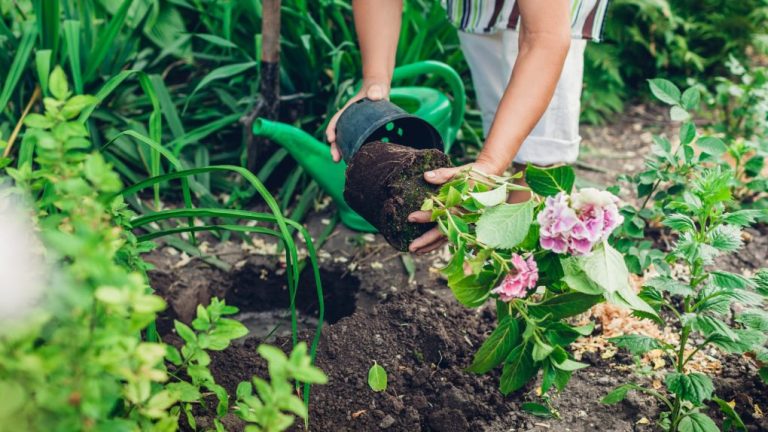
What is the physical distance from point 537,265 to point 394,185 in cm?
37

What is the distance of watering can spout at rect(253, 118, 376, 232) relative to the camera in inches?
77.8

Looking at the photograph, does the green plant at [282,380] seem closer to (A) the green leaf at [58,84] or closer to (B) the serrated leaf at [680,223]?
(A) the green leaf at [58,84]

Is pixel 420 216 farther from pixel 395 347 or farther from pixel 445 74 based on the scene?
pixel 445 74

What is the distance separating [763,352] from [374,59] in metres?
1.17

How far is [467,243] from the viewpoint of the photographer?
1312mm

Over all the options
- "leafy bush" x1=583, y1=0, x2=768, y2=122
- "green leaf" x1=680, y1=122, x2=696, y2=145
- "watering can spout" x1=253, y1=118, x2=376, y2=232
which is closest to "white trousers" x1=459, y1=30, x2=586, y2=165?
"green leaf" x1=680, y1=122, x2=696, y2=145

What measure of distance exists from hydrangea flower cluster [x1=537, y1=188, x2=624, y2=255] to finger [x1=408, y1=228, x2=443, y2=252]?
0.35 meters

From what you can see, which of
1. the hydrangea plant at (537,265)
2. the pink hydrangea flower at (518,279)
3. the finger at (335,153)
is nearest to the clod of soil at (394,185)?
the hydrangea plant at (537,265)

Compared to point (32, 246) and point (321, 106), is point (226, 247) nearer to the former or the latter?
point (321, 106)

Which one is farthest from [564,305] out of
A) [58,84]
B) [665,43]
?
[665,43]

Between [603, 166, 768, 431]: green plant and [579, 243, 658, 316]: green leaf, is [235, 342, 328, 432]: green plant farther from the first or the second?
[603, 166, 768, 431]: green plant

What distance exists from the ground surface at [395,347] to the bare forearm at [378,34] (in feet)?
1.87

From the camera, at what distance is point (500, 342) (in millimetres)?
1286

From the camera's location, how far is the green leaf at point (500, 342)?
4.19 feet
